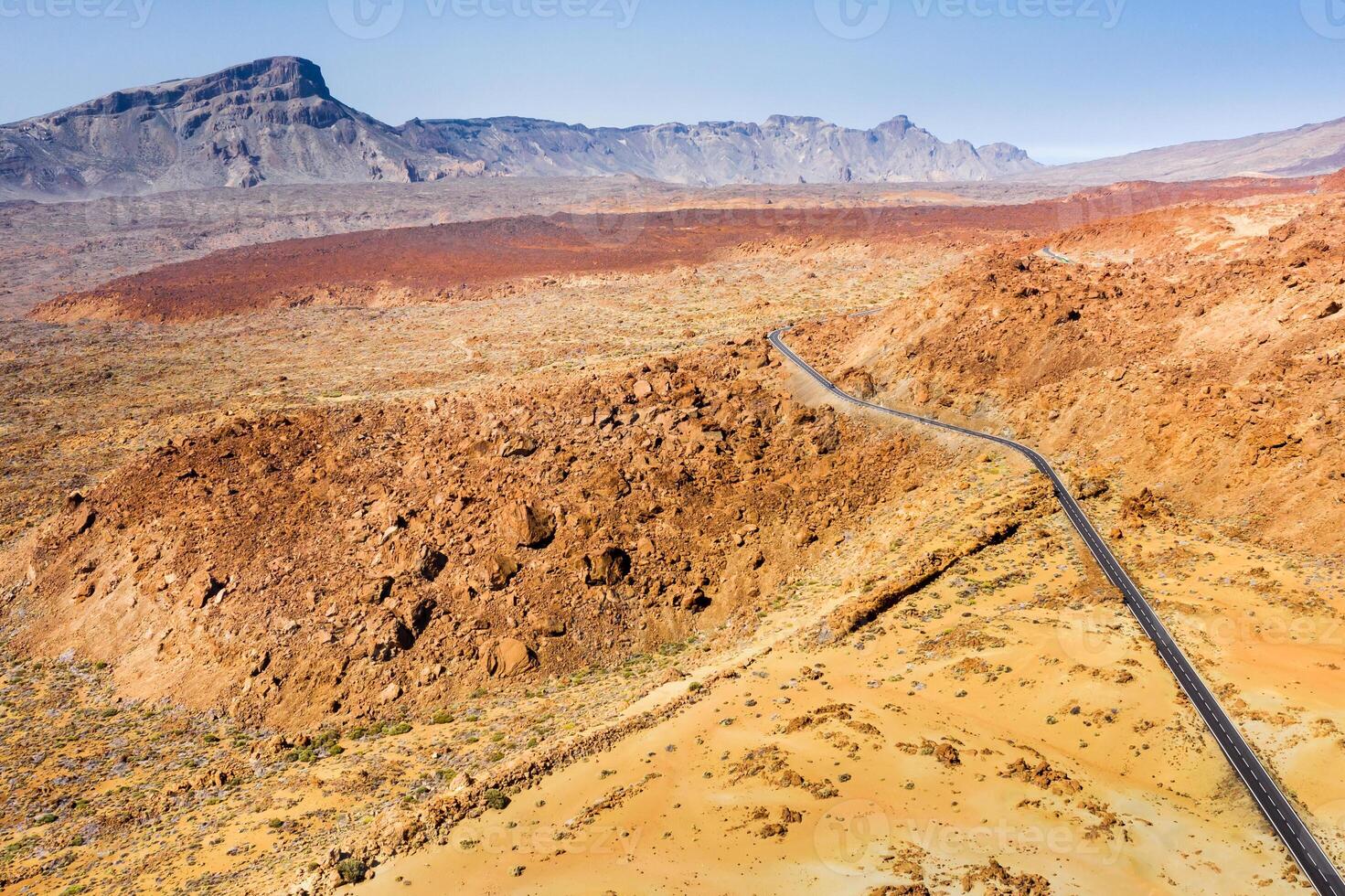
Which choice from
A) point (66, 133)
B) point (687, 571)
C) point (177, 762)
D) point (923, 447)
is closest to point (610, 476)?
point (687, 571)

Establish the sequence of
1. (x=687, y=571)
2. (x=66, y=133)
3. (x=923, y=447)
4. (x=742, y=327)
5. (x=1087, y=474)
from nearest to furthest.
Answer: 1. (x=687, y=571)
2. (x=1087, y=474)
3. (x=923, y=447)
4. (x=742, y=327)
5. (x=66, y=133)

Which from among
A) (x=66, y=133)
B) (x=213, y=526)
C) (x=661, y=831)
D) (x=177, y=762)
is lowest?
(x=177, y=762)

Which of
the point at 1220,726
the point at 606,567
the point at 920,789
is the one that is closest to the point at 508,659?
the point at 606,567

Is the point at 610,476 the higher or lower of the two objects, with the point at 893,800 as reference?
higher

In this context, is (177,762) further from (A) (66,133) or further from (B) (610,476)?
(A) (66,133)

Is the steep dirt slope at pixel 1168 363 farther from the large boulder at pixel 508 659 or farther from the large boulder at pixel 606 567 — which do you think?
the large boulder at pixel 508 659

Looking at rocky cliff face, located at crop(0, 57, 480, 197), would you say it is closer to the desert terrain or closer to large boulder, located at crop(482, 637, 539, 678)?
the desert terrain
